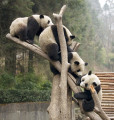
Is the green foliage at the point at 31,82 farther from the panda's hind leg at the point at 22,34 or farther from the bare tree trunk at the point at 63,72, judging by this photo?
the bare tree trunk at the point at 63,72

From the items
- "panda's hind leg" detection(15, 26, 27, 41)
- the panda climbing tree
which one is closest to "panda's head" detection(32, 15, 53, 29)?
"panda's hind leg" detection(15, 26, 27, 41)

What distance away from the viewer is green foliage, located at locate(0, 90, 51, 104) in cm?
920

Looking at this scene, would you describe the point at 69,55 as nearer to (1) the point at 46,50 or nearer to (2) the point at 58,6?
(1) the point at 46,50

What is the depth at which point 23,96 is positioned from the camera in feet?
31.2

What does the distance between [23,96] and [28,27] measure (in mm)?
4182

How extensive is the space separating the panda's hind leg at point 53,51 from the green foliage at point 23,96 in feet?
14.8

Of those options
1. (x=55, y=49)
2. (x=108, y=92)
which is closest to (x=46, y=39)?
(x=55, y=49)

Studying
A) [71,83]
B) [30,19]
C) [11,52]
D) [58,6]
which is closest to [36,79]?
[11,52]

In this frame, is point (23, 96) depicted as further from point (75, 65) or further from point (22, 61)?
point (75, 65)

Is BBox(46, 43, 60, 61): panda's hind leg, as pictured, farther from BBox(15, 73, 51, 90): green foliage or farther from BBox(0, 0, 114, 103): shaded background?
BBox(15, 73, 51, 90): green foliage

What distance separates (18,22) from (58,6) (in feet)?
16.7

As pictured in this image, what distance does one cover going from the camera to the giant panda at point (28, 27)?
5602 millimetres

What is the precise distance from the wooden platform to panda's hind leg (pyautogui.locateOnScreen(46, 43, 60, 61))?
1784 millimetres

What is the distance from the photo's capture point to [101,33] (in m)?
30.5
